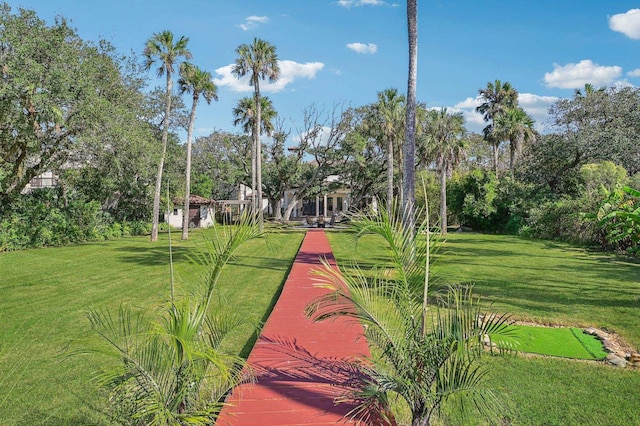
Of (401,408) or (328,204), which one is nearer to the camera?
(401,408)

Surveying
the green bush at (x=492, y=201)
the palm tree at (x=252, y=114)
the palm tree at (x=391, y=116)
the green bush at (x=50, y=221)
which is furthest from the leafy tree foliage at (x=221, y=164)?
the green bush at (x=492, y=201)

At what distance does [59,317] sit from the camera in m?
8.00

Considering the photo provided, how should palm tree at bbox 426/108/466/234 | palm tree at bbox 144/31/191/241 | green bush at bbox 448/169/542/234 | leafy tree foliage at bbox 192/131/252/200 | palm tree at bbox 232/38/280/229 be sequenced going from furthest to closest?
1. leafy tree foliage at bbox 192/131/252/200
2. green bush at bbox 448/169/542/234
3. palm tree at bbox 426/108/466/234
4. palm tree at bbox 232/38/280/229
5. palm tree at bbox 144/31/191/241

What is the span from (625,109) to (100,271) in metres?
31.5

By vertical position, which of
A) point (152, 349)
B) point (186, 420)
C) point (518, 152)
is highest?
point (518, 152)

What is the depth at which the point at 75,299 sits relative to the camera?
9.52m

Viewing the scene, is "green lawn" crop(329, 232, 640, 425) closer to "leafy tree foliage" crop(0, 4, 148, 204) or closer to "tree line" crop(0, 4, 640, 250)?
"tree line" crop(0, 4, 640, 250)

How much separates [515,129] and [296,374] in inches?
1230

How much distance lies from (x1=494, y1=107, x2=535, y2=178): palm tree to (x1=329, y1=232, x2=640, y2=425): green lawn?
1531cm

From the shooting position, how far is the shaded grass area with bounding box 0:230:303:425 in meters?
4.27

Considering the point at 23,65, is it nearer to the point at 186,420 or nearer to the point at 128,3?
the point at 128,3

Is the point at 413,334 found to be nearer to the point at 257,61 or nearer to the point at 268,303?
the point at 268,303

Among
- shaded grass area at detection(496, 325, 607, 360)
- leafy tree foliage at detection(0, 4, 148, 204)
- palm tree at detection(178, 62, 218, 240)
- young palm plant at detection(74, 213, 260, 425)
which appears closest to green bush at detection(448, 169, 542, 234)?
palm tree at detection(178, 62, 218, 240)

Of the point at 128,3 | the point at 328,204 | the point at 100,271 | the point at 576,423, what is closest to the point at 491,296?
the point at 576,423
